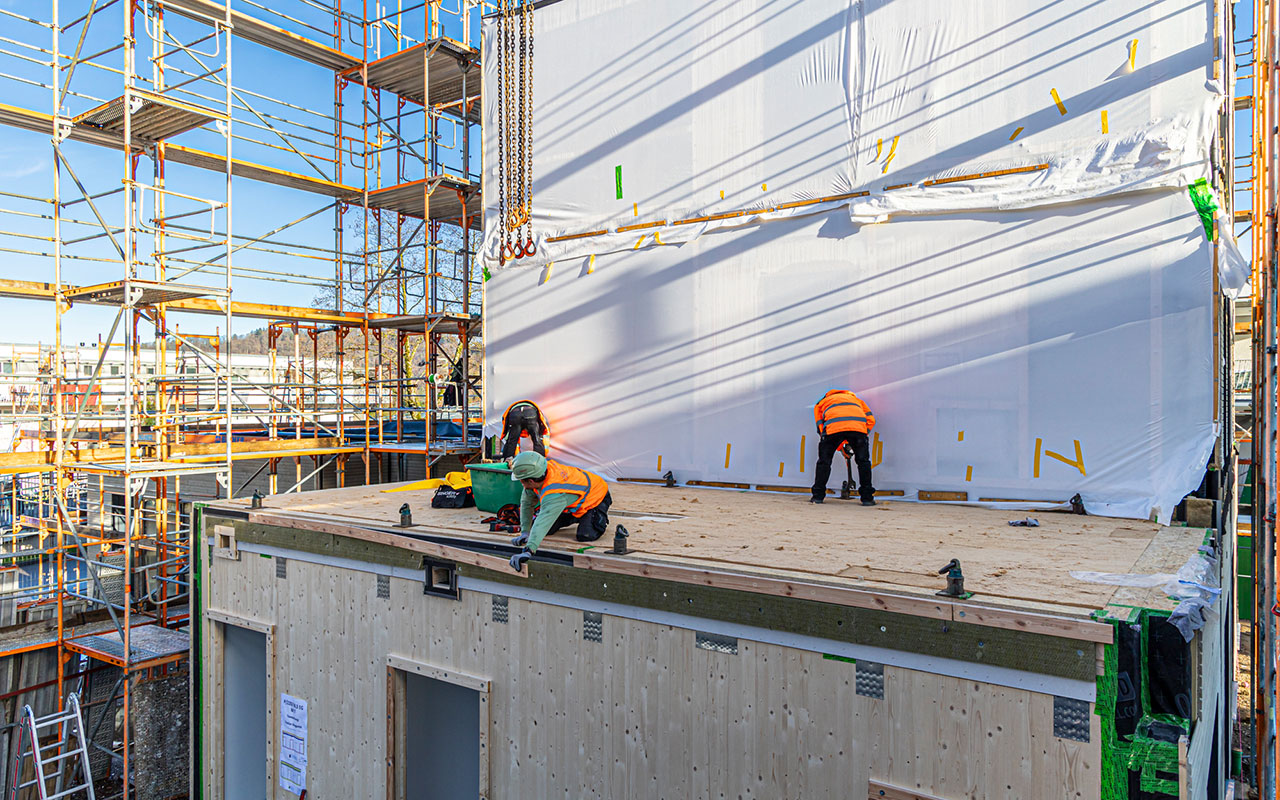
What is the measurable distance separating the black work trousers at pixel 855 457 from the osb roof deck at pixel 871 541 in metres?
0.24

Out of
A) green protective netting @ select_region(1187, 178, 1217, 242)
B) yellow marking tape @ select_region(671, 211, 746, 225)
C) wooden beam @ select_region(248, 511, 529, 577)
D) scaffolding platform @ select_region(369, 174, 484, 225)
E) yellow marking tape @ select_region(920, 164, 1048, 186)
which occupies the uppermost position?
scaffolding platform @ select_region(369, 174, 484, 225)

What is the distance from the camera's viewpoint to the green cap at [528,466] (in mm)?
5785

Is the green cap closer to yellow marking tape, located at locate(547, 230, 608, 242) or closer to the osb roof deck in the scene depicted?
the osb roof deck

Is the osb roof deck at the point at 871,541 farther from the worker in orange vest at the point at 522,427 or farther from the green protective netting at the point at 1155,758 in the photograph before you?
the worker in orange vest at the point at 522,427

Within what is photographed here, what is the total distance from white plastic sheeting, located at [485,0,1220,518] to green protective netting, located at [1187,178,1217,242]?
0.26ft

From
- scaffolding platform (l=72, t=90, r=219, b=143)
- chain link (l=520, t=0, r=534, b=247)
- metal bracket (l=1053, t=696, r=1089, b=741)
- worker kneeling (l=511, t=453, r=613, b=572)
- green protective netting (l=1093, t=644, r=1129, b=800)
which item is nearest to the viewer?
green protective netting (l=1093, t=644, r=1129, b=800)

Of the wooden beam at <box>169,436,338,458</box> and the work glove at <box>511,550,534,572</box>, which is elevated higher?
the wooden beam at <box>169,436,338,458</box>

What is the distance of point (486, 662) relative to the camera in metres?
6.38

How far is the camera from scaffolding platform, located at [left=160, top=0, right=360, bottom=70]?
12.5m

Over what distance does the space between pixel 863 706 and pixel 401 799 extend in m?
4.38

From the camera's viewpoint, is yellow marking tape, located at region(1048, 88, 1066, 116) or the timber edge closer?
the timber edge

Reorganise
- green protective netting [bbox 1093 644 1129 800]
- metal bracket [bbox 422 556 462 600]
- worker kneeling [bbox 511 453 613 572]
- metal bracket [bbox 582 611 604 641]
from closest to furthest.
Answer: green protective netting [bbox 1093 644 1129 800], metal bracket [bbox 582 611 604 641], worker kneeling [bbox 511 453 613 572], metal bracket [bbox 422 556 462 600]

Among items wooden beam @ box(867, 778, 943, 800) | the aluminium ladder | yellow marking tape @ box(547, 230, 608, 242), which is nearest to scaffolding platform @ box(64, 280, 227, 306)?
yellow marking tape @ box(547, 230, 608, 242)

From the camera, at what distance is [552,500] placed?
19.6 ft
